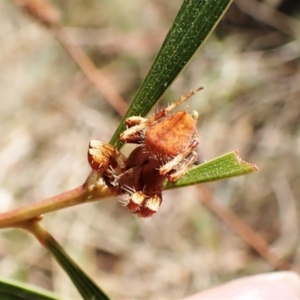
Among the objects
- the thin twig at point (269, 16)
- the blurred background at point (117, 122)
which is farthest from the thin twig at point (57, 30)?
the thin twig at point (269, 16)

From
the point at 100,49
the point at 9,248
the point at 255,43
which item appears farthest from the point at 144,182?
the point at 255,43

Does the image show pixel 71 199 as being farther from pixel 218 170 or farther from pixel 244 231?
pixel 244 231

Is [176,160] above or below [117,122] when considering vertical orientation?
A: below

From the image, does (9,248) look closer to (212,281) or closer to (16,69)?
(16,69)

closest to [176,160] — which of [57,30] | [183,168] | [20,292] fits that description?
[183,168]

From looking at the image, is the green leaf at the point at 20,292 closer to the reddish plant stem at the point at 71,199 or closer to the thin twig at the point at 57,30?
the reddish plant stem at the point at 71,199

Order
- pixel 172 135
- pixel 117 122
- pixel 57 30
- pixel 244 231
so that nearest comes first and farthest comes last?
pixel 172 135 → pixel 57 30 → pixel 244 231 → pixel 117 122

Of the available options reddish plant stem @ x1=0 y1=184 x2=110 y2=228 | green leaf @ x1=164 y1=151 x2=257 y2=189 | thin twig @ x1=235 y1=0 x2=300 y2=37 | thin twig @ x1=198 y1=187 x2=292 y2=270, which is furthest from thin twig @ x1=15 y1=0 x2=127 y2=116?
green leaf @ x1=164 y1=151 x2=257 y2=189

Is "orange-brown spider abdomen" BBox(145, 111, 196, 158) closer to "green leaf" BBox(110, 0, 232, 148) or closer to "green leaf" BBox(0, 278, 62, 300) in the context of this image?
"green leaf" BBox(110, 0, 232, 148)
